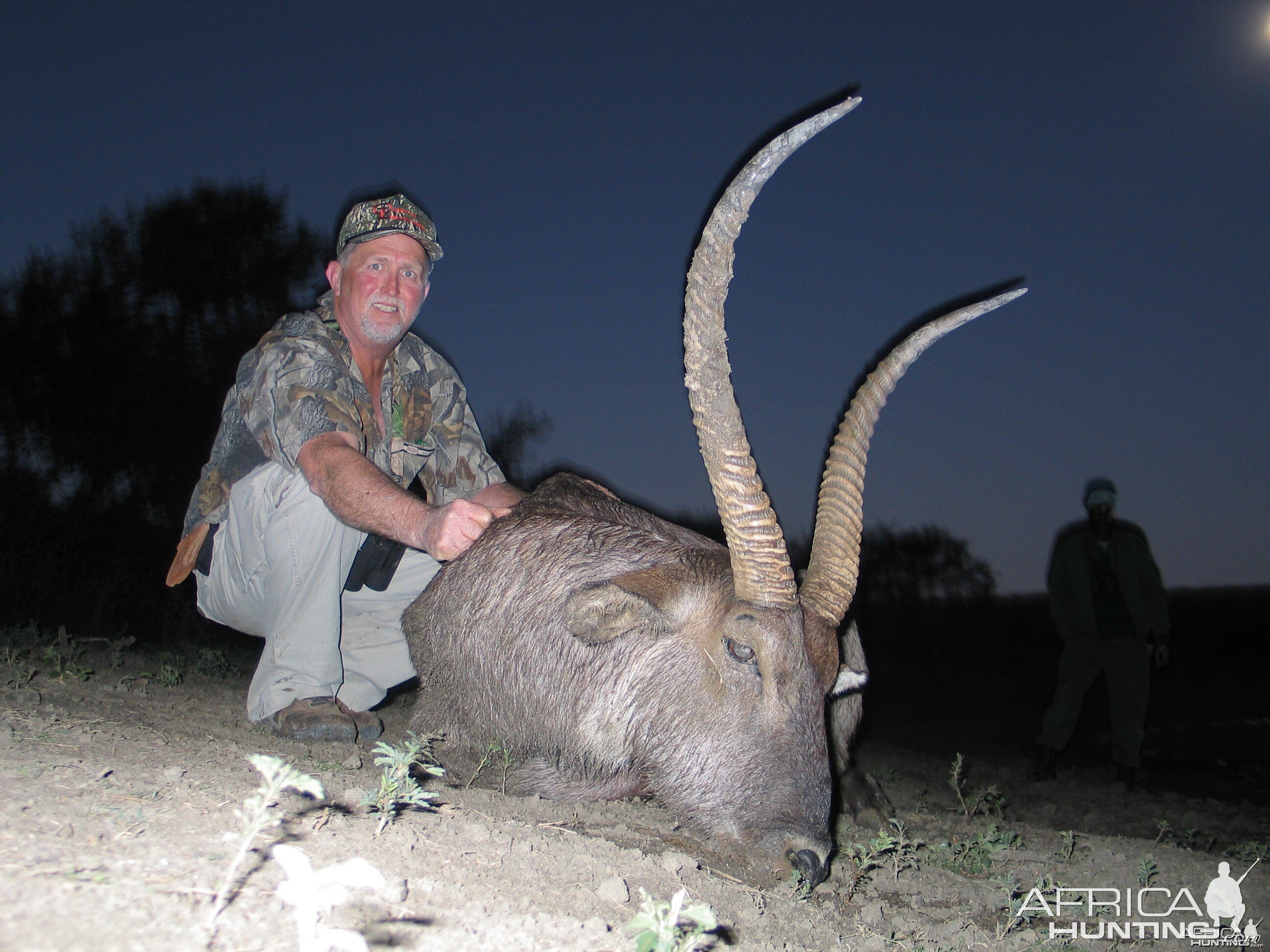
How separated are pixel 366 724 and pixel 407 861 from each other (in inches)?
101

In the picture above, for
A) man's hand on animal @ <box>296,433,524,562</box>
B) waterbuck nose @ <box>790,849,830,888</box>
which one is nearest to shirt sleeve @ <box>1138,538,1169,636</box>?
waterbuck nose @ <box>790,849,830,888</box>

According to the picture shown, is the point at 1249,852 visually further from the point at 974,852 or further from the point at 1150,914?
the point at 974,852

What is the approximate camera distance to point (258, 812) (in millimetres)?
1647

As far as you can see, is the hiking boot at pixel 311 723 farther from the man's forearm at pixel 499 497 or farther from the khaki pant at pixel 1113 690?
the khaki pant at pixel 1113 690

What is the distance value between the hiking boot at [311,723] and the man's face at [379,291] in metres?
1.93

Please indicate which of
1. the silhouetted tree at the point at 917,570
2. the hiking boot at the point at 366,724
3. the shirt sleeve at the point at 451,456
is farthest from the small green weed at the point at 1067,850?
the silhouetted tree at the point at 917,570

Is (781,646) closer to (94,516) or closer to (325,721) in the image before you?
(325,721)

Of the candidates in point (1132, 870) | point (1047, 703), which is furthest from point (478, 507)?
point (1047, 703)

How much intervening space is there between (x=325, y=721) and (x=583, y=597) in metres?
1.41

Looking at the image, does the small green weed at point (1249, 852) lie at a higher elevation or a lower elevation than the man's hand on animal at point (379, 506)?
lower

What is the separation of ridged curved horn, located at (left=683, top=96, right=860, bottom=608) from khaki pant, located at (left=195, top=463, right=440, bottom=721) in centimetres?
202

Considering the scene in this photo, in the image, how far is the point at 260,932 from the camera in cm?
153

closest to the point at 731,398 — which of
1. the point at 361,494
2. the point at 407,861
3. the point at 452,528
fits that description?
the point at 452,528

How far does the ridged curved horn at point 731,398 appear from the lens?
2766 millimetres
